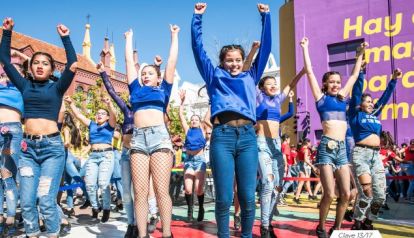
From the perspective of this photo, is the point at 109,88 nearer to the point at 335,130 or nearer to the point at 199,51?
the point at 199,51

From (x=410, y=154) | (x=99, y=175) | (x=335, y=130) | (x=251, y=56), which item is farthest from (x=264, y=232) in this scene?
(x=410, y=154)

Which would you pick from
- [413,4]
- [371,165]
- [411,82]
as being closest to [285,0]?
[413,4]

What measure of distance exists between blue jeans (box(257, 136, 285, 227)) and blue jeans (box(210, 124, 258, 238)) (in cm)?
131

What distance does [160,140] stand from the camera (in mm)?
4449

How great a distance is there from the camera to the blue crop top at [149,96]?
457cm

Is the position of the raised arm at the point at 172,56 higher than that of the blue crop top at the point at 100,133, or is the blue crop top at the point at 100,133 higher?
the raised arm at the point at 172,56

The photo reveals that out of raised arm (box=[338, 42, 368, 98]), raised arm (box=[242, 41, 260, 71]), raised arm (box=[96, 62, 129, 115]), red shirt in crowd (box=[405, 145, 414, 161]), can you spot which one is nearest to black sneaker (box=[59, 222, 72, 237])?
raised arm (box=[96, 62, 129, 115])

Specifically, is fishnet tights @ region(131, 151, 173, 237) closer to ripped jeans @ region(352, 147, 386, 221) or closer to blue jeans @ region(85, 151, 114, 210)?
blue jeans @ region(85, 151, 114, 210)

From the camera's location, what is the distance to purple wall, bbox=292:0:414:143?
19016 millimetres

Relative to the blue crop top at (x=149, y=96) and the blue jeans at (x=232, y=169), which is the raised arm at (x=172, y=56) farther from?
the blue jeans at (x=232, y=169)

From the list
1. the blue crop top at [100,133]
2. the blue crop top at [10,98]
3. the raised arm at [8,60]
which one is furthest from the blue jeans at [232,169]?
the blue crop top at [100,133]

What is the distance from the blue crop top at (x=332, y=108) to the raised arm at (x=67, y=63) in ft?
Result: 9.93

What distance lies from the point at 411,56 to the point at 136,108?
711 inches

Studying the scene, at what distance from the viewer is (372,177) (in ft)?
18.1
